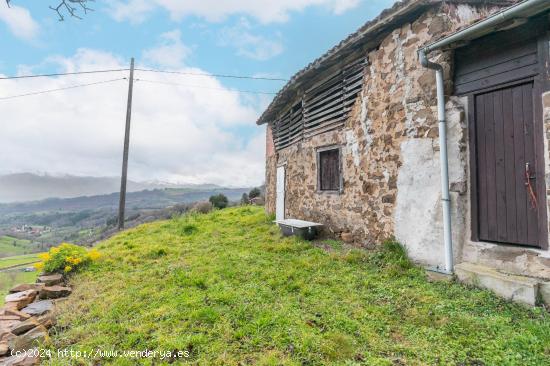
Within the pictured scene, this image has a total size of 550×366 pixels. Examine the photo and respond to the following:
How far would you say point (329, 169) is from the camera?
7.50 metres

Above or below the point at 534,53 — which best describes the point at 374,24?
above

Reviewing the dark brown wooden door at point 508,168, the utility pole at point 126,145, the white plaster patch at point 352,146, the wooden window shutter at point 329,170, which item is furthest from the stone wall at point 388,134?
the utility pole at point 126,145

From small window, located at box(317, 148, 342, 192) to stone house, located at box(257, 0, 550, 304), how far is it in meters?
0.34

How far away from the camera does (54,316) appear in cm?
376

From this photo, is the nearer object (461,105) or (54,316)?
(54,316)

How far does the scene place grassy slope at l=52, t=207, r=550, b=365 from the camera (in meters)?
2.58

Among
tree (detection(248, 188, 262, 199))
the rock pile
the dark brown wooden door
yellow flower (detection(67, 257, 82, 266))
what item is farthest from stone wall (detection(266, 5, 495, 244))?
tree (detection(248, 188, 262, 199))

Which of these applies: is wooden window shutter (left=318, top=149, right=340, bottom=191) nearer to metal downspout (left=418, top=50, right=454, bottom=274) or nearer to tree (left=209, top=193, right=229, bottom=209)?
metal downspout (left=418, top=50, right=454, bottom=274)

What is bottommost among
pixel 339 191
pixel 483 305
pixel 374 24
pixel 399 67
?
pixel 483 305

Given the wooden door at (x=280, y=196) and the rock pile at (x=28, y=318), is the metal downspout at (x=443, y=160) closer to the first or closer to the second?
the rock pile at (x=28, y=318)

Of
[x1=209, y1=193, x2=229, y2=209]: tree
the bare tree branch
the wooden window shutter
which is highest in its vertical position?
the bare tree branch

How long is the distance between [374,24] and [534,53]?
8.38 ft

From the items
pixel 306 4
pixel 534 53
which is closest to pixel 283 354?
pixel 534 53

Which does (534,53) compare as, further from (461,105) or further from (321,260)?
(321,260)
